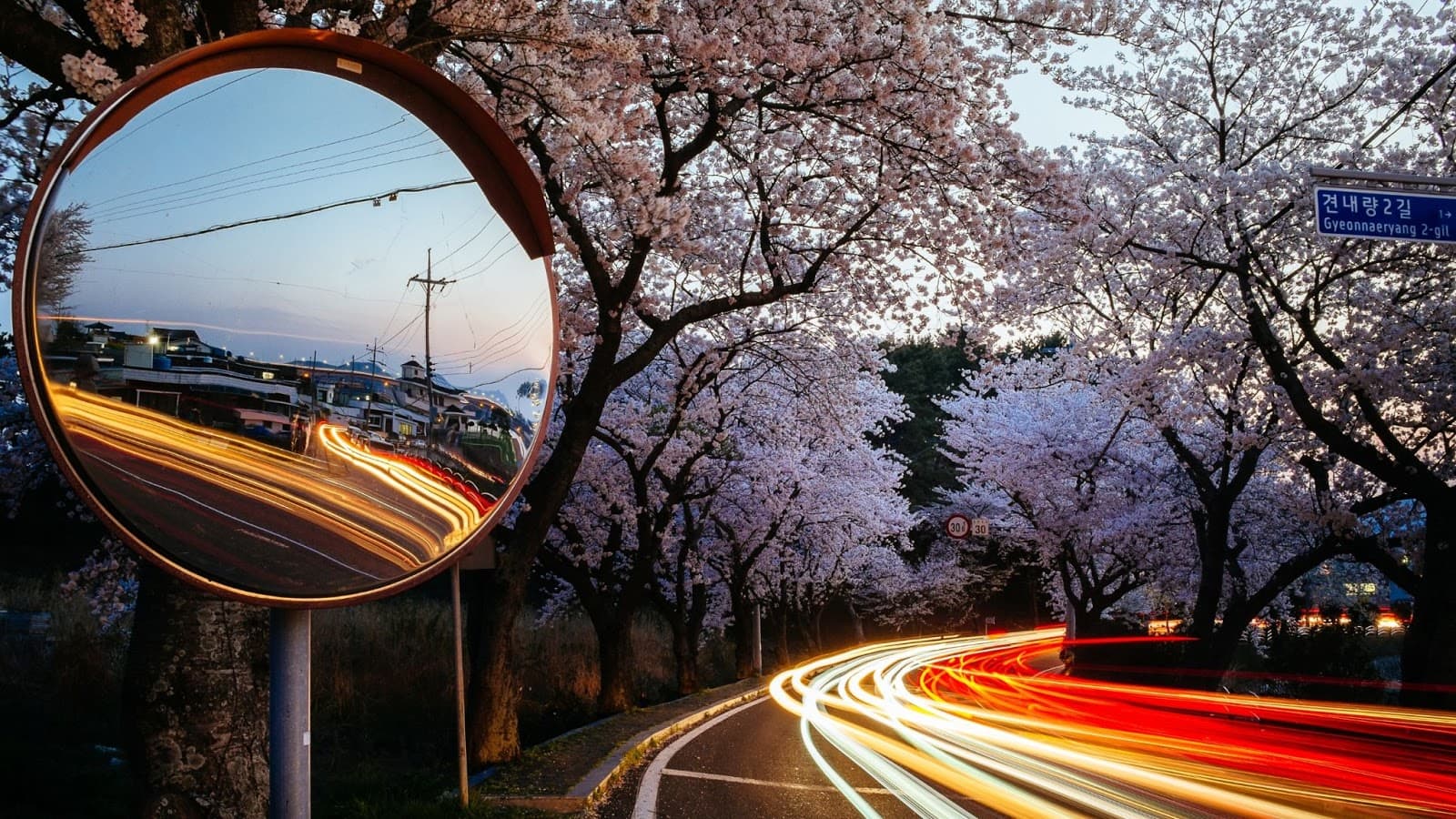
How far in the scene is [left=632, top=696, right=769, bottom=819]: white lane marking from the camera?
10.2 m

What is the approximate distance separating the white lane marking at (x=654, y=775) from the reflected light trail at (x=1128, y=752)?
1.70m

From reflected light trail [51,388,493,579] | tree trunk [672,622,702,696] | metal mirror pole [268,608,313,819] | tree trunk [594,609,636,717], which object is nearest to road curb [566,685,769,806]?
tree trunk [594,609,636,717]

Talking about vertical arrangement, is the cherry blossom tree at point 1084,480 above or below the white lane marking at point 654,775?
above

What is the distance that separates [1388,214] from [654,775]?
9.68 metres

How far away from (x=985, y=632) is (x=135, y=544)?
57228mm

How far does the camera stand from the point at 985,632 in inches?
2231

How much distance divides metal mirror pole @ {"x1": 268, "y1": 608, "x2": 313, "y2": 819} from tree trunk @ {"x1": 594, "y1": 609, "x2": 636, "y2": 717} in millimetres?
19286

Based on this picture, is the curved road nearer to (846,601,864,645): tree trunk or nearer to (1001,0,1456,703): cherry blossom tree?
(1001,0,1456,703): cherry blossom tree

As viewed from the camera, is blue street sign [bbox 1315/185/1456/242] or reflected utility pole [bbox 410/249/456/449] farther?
blue street sign [bbox 1315/185/1456/242]

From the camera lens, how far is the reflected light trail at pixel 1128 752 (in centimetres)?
980

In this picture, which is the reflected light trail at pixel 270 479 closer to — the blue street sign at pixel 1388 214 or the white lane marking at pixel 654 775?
the white lane marking at pixel 654 775

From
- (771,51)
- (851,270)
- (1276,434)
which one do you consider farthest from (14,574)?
(1276,434)

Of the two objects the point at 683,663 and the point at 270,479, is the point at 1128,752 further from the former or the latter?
the point at 683,663

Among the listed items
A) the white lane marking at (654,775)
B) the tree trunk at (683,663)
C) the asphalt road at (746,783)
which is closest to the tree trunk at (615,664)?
the white lane marking at (654,775)
